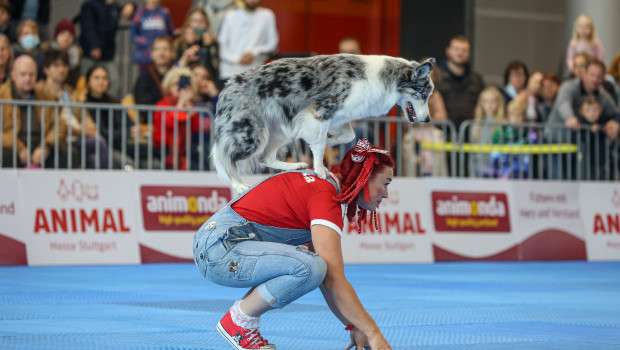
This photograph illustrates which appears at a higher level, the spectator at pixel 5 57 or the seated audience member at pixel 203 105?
the spectator at pixel 5 57

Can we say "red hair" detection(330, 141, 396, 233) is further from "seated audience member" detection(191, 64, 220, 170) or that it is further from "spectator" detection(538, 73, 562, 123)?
"spectator" detection(538, 73, 562, 123)

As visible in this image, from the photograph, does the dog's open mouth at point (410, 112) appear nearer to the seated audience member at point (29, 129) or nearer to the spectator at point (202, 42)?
the seated audience member at point (29, 129)

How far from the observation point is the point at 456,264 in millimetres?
12609

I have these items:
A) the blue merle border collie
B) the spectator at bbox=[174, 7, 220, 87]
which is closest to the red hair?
the blue merle border collie

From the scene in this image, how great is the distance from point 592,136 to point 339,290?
34.4ft

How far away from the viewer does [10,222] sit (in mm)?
10977

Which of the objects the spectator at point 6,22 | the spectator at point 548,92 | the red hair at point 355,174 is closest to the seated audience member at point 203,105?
the spectator at point 6,22

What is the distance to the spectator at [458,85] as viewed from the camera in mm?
13828

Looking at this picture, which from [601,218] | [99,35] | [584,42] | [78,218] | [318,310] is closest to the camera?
[318,310]

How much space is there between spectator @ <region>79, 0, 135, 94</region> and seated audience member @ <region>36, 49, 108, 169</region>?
120 cm

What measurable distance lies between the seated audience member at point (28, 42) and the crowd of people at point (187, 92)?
0.06 ft

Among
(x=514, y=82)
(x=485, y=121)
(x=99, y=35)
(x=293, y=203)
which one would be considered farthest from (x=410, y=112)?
(x=514, y=82)

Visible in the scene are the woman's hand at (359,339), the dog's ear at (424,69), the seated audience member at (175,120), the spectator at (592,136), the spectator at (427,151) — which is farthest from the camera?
the spectator at (592,136)

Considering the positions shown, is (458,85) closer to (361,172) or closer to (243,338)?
(361,172)
